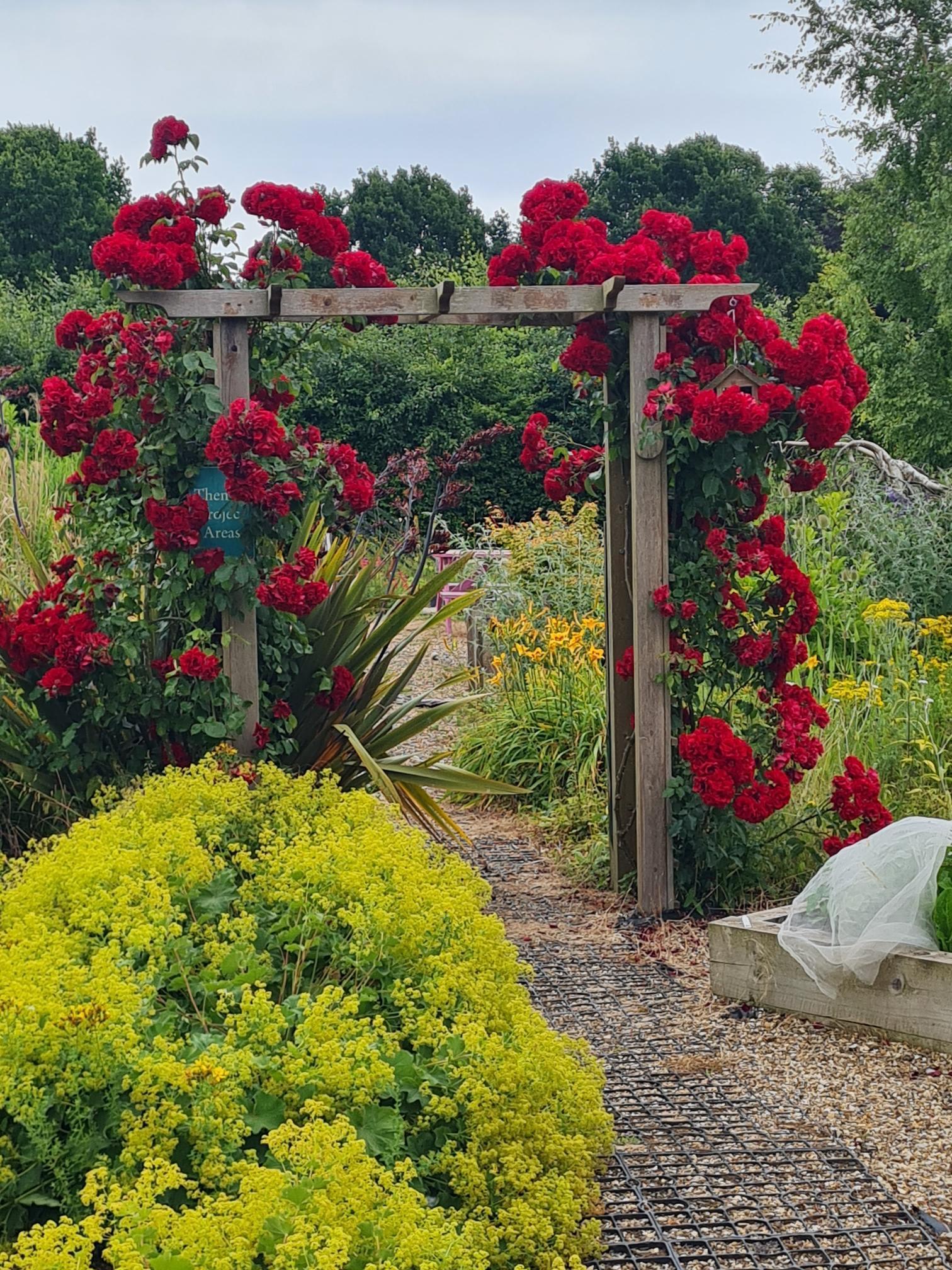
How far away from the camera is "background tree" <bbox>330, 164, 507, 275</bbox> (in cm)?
2922

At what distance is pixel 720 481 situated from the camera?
459 cm

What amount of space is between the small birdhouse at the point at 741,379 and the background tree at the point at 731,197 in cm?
2523

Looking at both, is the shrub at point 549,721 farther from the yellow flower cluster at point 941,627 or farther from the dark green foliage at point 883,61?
the dark green foliage at point 883,61

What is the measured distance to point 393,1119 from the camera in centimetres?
207

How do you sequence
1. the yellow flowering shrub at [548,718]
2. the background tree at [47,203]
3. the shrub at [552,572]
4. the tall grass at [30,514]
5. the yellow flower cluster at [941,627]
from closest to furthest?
the tall grass at [30,514] < the yellow flower cluster at [941,627] < the yellow flowering shrub at [548,718] < the shrub at [552,572] < the background tree at [47,203]

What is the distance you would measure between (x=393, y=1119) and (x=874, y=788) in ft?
9.42

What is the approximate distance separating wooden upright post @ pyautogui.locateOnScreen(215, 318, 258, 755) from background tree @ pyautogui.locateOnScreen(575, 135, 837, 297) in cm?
2561

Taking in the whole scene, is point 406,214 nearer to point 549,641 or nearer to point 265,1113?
point 549,641

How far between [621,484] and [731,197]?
2704cm

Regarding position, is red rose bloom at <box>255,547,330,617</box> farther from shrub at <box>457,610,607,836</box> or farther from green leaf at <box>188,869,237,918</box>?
shrub at <box>457,610,607,836</box>

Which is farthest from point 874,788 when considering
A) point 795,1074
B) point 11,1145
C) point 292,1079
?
point 11,1145

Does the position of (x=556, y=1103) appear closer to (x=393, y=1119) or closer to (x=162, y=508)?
(x=393, y=1119)

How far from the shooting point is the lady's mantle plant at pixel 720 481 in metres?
4.45

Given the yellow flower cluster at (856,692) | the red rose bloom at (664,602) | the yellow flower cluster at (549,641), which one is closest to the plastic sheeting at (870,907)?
the red rose bloom at (664,602)
